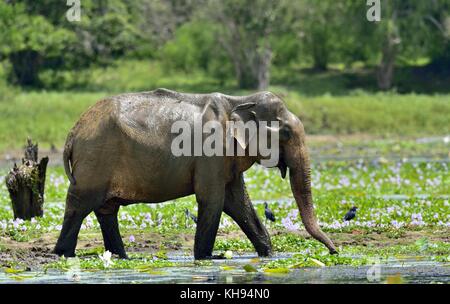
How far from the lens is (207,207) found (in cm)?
1688

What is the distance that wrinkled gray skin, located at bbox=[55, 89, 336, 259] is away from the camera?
55.6 feet

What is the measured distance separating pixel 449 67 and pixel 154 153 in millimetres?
49335

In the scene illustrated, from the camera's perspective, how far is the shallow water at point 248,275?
14.4 m

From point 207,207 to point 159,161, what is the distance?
0.86 metres

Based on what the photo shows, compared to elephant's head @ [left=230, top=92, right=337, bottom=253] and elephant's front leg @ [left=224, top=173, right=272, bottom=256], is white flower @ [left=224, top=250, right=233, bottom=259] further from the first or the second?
elephant's head @ [left=230, top=92, right=337, bottom=253]

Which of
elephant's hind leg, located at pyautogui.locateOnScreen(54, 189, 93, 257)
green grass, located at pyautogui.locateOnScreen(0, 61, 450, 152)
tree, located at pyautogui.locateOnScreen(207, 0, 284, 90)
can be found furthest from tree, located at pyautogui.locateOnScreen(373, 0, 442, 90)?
elephant's hind leg, located at pyautogui.locateOnScreen(54, 189, 93, 257)

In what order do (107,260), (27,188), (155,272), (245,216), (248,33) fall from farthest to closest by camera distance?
(248,33)
(27,188)
(245,216)
(107,260)
(155,272)

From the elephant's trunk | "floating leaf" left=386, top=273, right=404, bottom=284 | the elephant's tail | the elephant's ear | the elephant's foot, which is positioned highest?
the elephant's ear

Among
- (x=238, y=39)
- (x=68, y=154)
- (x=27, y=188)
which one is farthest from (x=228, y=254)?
(x=238, y=39)

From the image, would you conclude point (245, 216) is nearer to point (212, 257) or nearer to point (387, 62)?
point (212, 257)

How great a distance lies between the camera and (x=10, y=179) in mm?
20656

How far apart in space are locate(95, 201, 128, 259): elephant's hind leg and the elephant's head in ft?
6.46
